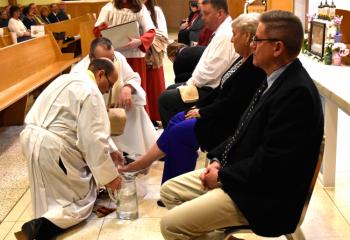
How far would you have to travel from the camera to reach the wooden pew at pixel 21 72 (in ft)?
16.1

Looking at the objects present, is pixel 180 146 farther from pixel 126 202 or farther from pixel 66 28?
pixel 66 28

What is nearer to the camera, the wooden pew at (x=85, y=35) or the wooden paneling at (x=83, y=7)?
the wooden pew at (x=85, y=35)

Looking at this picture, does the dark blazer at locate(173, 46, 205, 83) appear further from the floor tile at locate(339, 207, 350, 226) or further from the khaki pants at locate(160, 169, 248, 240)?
the khaki pants at locate(160, 169, 248, 240)

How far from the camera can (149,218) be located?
9.77 ft

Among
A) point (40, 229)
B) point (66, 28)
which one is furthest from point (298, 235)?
point (66, 28)

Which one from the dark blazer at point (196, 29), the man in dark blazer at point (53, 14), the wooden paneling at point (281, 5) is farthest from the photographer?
the man in dark blazer at point (53, 14)

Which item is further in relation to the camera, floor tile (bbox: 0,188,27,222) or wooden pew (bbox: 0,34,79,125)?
wooden pew (bbox: 0,34,79,125)

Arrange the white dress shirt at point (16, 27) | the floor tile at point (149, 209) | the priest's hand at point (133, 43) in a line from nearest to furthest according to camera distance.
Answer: the floor tile at point (149, 209)
the priest's hand at point (133, 43)
the white dress shirt at point (16, 27)

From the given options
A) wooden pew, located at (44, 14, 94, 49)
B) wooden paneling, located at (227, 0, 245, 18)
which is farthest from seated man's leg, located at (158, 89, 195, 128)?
wooden pew, located at (44, 14, 94, 49)

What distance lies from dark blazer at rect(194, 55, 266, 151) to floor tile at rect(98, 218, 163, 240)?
580 millimetres

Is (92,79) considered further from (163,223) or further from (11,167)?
(11,167)

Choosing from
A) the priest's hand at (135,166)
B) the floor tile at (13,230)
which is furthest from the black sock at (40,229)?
the priest's hand at (135,166)

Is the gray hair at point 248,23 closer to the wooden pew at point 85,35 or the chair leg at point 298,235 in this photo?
the chair leg at point 298,235

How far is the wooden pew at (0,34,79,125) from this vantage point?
4.89 metres
